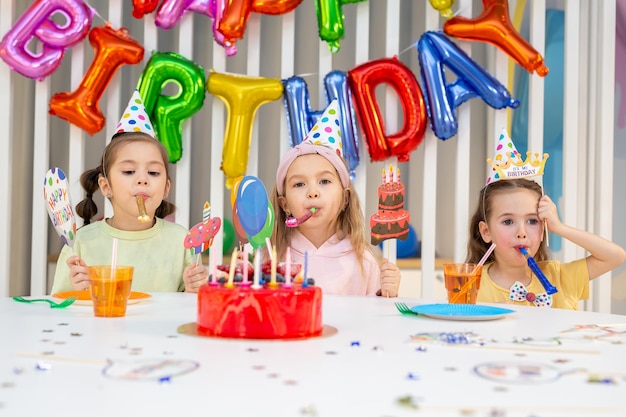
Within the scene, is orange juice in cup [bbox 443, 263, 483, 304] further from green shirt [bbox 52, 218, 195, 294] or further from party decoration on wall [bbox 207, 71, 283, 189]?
party decoration on wall [bbox 207, 71, 283, 189]

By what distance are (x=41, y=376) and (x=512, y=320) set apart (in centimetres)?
73

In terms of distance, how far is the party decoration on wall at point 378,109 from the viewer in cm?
245

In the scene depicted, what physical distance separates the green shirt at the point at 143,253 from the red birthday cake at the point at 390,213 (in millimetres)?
625

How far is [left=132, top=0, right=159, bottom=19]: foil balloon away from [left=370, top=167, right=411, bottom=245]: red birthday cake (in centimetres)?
130

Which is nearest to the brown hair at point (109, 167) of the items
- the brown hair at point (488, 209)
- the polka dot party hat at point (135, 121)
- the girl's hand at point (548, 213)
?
the polka dot party hat at point (135, 121)

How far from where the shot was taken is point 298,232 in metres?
2.06

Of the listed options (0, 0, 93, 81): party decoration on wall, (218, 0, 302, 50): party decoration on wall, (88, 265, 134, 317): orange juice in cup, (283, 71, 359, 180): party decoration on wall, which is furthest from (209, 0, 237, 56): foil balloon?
(88, 265, 134, 317): orange juice in cup

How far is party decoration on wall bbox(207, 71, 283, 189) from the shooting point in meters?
2.45

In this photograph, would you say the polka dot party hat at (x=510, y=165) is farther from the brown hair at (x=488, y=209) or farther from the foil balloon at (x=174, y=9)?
the foil balloon at (x=174, y=9)

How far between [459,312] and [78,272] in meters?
0.76

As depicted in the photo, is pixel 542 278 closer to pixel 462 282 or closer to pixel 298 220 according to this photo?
pixel 462 282

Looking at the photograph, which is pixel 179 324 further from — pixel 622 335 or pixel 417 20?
pixel 417 20

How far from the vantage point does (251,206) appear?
3.59 feet

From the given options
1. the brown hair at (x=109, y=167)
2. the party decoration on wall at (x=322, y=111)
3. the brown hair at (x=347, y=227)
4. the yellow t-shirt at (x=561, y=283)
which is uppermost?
the party decoration on wall at (x=322, y=111)
